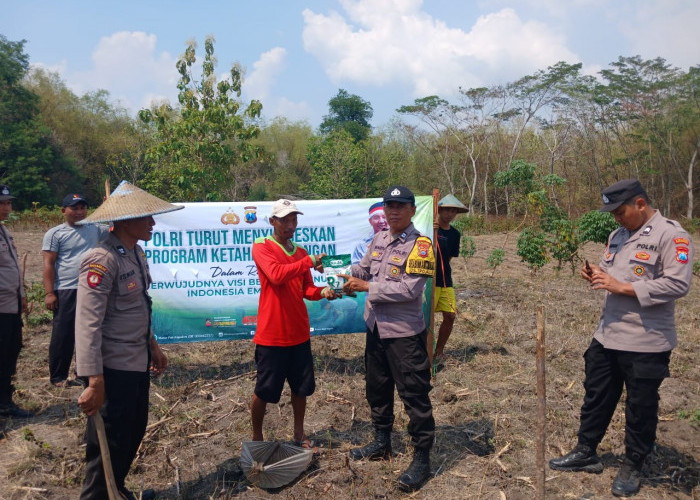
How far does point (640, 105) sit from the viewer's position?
25906mm

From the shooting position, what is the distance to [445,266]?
5691mm

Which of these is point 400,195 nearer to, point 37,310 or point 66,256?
point 66,256

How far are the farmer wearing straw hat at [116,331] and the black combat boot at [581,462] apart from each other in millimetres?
2840

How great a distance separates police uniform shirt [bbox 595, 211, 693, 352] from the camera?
10.8 ft

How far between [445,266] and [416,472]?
2549mm

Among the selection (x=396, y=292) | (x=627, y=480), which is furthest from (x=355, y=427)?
(x=627, y=480)

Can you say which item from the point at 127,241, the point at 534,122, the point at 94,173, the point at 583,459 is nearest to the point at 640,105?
the point at 534,122

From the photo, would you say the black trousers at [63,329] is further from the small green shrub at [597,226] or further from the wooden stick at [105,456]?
the small green shrub at [597,226]

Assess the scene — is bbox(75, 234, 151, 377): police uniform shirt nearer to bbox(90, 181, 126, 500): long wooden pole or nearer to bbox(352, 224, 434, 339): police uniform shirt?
bbox(90, 181, 126, 500): long wooden pole

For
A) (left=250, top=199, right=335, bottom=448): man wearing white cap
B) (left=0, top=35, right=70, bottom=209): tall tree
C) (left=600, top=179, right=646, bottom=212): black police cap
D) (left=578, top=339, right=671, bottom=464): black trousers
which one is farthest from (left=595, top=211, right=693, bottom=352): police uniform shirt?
(left=0, top=35, right=70, bottom=209): tall tree

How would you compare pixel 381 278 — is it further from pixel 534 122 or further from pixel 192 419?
pixel 534 122

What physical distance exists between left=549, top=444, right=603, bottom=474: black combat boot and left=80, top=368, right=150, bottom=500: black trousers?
285cm

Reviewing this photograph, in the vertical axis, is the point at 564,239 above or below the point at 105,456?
above

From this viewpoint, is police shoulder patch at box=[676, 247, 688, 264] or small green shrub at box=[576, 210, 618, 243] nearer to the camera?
police shoulder patch at box=[676, 247, 688, 264]
